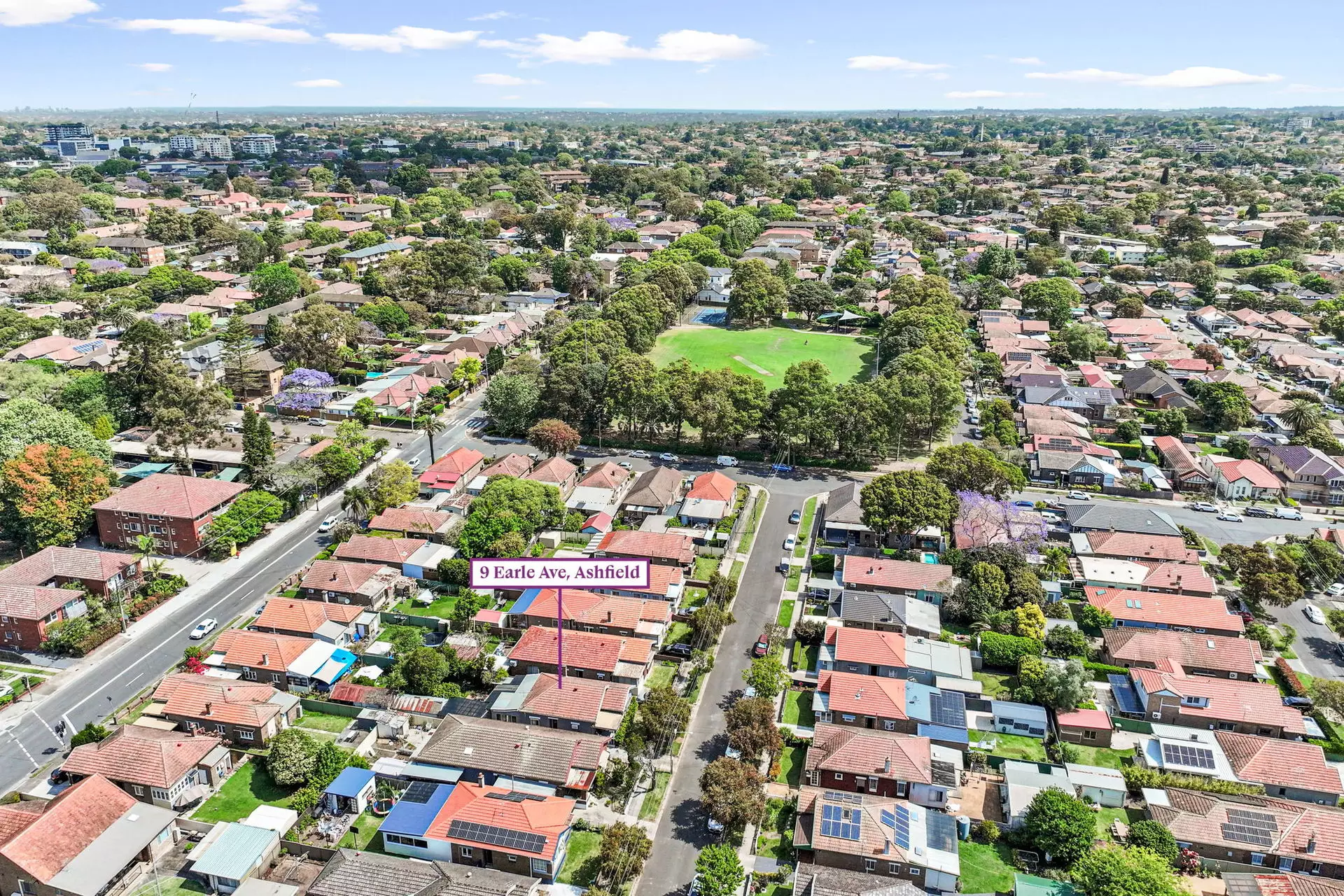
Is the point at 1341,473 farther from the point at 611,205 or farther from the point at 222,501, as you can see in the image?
the point at 611,205

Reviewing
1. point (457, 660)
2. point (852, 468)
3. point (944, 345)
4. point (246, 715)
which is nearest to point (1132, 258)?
point (944, 345)

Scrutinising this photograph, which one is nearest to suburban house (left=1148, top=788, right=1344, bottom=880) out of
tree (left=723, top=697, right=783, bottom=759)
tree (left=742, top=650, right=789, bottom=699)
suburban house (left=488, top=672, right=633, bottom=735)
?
tree (left=723, top=697, right=783, bottom=759)

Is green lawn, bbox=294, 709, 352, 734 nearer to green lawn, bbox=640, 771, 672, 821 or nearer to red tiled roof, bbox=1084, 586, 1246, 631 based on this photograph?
green lawn, bbox=640, 771, 672, 821

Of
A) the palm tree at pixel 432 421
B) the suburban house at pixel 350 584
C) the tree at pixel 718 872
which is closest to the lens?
the tree at pixel 718 872

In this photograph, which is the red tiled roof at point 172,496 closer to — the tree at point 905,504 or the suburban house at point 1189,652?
the tree at point 905,504

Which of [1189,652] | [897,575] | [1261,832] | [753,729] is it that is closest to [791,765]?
[753,729]

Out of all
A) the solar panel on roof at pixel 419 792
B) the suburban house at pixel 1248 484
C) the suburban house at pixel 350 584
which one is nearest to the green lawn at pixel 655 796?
the solar panel on roof at pixel 419 792

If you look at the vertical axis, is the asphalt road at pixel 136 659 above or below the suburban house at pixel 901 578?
below
